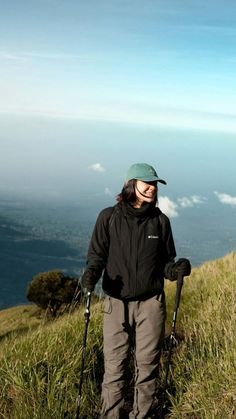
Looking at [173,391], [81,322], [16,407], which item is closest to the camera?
[16,407]

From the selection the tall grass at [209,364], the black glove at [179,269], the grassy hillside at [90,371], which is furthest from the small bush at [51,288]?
the black glove at [179,269]

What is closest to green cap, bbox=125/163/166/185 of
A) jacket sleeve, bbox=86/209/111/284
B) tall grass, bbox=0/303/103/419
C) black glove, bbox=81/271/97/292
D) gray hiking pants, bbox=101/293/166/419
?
jacket sleeve, bbox=86/209/111/284

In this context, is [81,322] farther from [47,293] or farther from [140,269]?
[47,293]

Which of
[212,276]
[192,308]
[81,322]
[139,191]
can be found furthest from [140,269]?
[212,276]

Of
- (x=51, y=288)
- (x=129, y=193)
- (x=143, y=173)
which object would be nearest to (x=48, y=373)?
(x=129, y=193)

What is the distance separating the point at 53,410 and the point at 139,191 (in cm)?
241

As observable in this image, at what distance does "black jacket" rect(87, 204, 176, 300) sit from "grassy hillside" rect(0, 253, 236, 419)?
105 centimetres

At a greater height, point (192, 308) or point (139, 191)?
point (139, 191)

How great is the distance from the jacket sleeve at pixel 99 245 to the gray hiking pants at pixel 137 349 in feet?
1.30

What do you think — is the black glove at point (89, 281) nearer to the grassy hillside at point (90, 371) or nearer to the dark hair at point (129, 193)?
the dark hair at point (129, 193)

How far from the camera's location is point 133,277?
553cm

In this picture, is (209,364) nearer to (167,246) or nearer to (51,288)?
(167,246)

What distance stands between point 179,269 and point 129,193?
97 centimetres

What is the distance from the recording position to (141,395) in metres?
5.66
